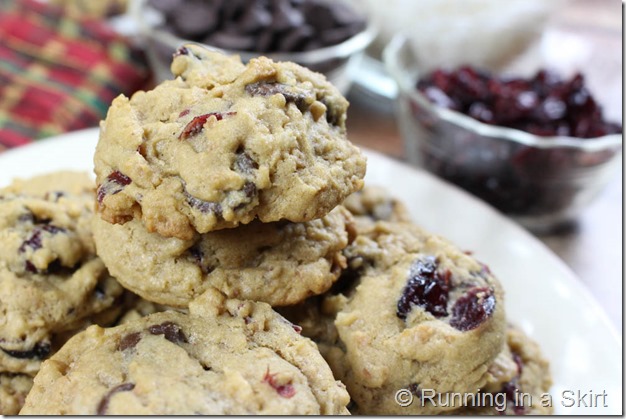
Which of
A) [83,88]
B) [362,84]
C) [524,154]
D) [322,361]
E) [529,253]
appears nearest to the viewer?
[322,361]

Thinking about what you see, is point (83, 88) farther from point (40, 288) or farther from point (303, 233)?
point (303, 233)

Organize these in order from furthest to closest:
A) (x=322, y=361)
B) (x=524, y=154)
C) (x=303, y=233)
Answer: (x=524, y=154) → (x=303, y=233) → (x=322, y=361)

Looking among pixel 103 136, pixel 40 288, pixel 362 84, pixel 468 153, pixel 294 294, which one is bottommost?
pixel 362 84

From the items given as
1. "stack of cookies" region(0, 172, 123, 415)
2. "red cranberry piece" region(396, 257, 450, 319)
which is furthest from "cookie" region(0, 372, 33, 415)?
"red cranberry piece" region(396, 257, 450, 319)

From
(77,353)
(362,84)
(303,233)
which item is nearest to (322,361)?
(303,233)

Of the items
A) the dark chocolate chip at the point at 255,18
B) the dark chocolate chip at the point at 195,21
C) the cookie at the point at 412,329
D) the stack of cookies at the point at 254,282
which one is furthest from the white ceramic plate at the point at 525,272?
the dark chocolate chip at the point at 255,18

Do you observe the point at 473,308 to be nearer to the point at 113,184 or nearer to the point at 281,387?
the point at 281,387

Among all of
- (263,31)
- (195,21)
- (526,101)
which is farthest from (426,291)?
(195,21)
